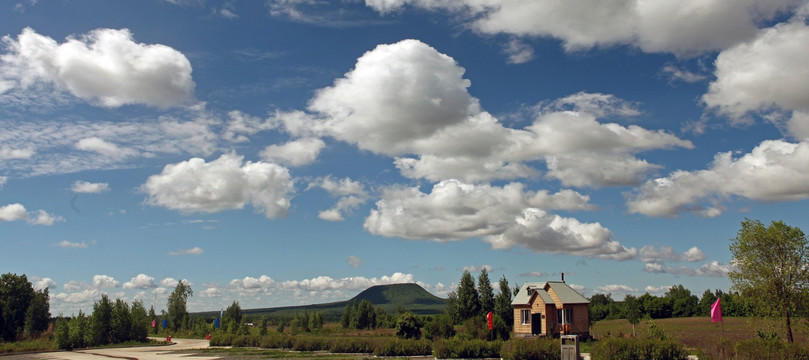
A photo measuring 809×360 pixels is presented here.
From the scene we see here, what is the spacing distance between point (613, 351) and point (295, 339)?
3116 centimetres

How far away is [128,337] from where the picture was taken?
217ft

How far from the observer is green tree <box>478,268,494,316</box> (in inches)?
2467

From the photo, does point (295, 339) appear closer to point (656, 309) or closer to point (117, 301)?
point (117, 301)

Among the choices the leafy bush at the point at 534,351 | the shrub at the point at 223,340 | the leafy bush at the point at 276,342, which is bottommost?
the shrub at the point at 223,340

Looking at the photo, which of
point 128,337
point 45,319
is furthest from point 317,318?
point 45,319

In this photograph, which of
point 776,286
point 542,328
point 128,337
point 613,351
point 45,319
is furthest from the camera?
point 45,319

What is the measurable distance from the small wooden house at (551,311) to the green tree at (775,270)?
16.0 metres

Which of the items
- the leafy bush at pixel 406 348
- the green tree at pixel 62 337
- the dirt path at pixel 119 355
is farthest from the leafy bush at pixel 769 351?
the green tree at pixel 62 337

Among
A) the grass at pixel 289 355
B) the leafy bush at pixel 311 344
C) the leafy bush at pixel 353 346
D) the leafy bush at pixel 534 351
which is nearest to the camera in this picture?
the leafy bush at pixel 534 351

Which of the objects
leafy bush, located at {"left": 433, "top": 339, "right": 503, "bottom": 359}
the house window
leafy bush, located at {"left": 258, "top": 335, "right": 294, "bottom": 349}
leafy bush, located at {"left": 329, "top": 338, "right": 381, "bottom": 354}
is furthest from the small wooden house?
leafy bush, located at {"left": 258, "top": 335, "right": 294, "bottom": 349}

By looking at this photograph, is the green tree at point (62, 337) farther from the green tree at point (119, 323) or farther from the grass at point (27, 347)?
the green tree at point (119, 323)

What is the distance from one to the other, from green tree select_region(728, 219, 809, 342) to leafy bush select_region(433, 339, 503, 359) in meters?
15.9

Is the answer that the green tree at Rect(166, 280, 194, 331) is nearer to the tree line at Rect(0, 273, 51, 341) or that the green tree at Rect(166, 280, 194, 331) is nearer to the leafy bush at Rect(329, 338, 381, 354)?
the tree line at Rect(0, 273, 51, 341)

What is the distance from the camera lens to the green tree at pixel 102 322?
61125 mm
